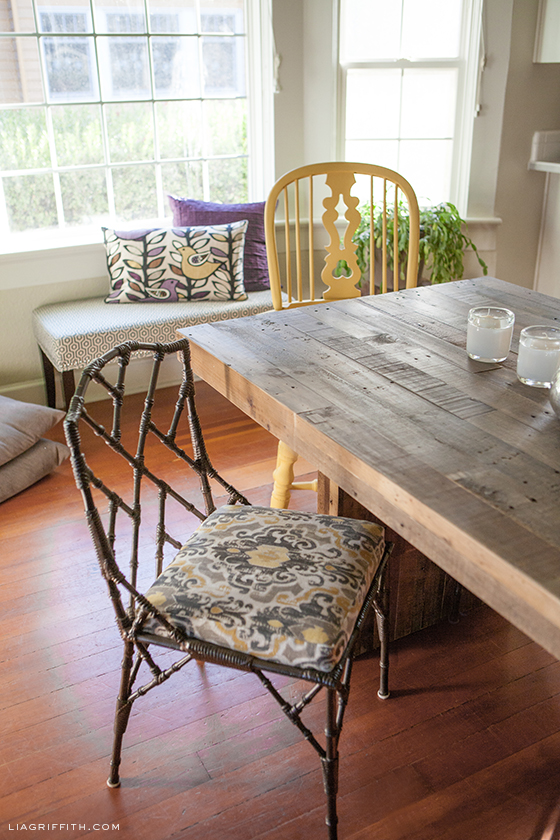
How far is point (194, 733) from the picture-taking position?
158 cm

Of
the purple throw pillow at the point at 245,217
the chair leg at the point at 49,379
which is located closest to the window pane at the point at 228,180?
the purple throw pillow at the point at 245,217

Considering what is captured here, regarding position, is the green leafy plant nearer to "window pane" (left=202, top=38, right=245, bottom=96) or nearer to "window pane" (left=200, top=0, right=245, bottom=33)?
"window pane" (left=202, top=38, right=245, bottom=96)

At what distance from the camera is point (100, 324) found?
9.55 ft

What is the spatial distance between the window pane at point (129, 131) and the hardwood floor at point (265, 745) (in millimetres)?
2221

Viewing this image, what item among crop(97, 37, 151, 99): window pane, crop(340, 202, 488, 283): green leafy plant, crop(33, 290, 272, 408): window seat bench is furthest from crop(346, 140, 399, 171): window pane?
crop(97, 37, 151, 99): window pane

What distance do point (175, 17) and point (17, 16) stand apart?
0.71 m

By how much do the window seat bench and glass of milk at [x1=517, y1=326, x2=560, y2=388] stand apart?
5.96 feet

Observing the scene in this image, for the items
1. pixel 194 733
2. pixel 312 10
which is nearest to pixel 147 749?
pixel 194 733

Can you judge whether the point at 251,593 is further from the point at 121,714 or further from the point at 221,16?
the point at 221,16

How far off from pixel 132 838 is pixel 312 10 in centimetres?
334

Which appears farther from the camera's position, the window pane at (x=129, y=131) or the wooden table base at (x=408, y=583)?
the window pane at (x=129, y=131)

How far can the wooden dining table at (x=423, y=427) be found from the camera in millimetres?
966

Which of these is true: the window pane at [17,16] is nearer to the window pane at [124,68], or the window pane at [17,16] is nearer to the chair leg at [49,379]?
the window pane at [124,68]

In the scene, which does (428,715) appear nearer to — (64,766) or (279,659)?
(279,659)
